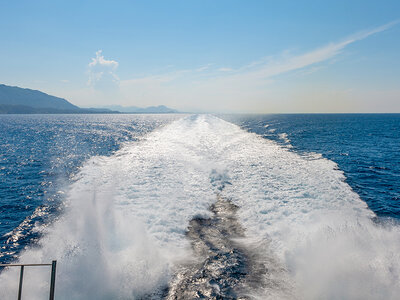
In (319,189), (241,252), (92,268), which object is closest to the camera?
(92,268)

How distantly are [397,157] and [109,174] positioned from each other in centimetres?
3419

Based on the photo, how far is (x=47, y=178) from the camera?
19641 mm

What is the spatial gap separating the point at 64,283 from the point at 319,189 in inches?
580

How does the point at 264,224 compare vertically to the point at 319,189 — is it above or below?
below

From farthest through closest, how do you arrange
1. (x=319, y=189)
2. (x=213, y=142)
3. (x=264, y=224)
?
(x=213, y=142) → (x=319, y=189) → (x=264, y=224)

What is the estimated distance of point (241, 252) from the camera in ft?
28.7

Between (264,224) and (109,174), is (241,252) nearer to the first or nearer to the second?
(264,224)

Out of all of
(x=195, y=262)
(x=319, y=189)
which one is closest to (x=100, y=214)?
(x=195, y=262)

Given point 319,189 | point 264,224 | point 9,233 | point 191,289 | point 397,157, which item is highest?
point 397,157

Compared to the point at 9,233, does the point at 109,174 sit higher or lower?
higher

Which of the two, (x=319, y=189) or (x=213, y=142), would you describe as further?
(x=213, y=142)

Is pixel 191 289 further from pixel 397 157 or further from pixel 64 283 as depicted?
pixel 397 157

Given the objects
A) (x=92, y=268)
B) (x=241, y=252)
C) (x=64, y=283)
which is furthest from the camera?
(x=241, y=252)

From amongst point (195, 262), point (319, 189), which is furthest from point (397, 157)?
point (195, 262)
